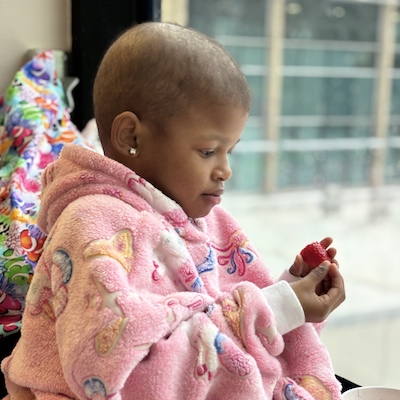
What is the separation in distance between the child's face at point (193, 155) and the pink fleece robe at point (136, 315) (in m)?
0.03

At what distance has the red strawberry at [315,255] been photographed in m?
0.88

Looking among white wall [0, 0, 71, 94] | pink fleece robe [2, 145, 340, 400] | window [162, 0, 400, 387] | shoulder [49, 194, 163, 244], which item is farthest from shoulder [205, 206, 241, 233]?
window [162, 0, 400, 387]

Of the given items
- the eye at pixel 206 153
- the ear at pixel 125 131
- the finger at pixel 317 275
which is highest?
the ear at pixel 125 131

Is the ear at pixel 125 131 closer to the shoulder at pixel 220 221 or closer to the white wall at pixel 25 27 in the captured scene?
the shoulder at pixel 220 221

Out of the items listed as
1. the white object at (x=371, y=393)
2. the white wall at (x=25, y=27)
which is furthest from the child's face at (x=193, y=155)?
the white wall at (x=25, y=27)

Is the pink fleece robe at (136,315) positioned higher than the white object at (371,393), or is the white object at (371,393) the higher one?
the pink fleece robe at (136,315)

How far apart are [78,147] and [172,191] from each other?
0.14 meters

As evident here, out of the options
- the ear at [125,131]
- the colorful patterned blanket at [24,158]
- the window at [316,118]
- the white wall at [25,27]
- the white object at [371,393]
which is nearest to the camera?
the ear at [125,131]

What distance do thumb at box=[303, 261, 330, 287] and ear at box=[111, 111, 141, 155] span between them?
29 cm

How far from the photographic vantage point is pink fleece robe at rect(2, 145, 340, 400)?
0.70 metres

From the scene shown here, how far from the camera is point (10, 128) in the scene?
1.35 m

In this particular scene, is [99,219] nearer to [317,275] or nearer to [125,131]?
[125,131]

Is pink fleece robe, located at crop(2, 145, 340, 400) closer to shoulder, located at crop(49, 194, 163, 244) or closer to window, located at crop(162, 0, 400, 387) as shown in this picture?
shoulder, located at crop(49, 194, 163, 244)

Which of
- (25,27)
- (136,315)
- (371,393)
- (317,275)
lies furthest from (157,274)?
(25,27)
